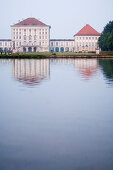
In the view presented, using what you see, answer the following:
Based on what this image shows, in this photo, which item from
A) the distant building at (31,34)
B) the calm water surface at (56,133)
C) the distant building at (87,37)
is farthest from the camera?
the distant building at (87,37)

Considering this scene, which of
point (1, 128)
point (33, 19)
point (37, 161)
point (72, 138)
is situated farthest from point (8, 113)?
point (33, 19)

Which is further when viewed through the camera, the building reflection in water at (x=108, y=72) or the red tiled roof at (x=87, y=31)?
the red tiled roof at (x=87, y=31)

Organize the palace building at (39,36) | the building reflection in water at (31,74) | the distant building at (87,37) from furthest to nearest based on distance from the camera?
the distant building at (87,37), the palace building at (39,36), the building reflection in water at (31,74)

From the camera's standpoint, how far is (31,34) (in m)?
110

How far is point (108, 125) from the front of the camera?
5.71m

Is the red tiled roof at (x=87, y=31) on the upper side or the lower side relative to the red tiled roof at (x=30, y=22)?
lower

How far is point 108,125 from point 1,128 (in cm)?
233

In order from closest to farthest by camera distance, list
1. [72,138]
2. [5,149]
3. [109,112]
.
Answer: [5,149], [72,138], [109,112]

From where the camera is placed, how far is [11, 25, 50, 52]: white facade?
357 feet

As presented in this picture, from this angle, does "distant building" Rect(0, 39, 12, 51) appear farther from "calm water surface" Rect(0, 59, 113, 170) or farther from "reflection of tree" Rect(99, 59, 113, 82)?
"calm water surface" Rect(0, 59, 113, 170)

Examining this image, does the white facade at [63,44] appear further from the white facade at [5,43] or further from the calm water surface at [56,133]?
the calm water surface at [56,133]

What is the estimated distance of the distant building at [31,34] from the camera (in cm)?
10838

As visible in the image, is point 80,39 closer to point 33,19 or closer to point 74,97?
point 33,19

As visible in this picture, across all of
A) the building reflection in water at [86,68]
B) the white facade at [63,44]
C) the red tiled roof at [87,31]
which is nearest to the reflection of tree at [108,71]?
the building reflection in water at [86,68]
